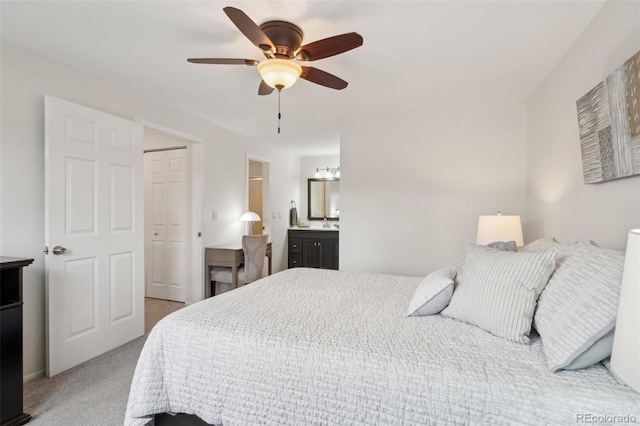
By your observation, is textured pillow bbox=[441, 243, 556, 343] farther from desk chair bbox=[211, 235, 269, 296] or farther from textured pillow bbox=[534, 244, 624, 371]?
desk chair bbox=[211, 235, 269, 296]

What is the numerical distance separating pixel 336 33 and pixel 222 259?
291cm

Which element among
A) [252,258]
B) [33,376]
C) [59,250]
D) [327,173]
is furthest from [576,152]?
[327,173]

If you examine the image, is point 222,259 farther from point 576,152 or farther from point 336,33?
point 576,152

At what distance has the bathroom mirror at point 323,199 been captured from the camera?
6.06 meters

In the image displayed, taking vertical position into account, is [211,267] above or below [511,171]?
below

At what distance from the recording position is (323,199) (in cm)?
615

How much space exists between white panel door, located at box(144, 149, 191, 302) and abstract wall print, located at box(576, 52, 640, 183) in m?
3.91

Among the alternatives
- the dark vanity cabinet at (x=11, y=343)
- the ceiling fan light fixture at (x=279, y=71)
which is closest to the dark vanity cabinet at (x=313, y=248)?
the ceiling fan light fixture at (x=279, y=71)

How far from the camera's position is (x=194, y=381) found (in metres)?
1.32

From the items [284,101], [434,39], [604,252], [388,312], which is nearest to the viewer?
[604,252]

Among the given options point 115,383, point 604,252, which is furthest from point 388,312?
point 115,383

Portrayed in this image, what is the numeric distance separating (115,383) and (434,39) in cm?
323

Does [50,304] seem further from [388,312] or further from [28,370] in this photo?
[388,312]

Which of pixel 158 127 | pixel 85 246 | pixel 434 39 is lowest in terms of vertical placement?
pixel 85 246
